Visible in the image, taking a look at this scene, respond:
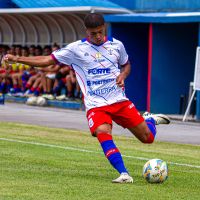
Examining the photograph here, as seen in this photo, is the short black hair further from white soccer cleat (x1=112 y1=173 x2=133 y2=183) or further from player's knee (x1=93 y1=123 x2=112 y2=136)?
white soccer cleat (x1=112 y1=173 x2=133 y2=183)

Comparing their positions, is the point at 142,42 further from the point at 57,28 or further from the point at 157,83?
the point at 57,28

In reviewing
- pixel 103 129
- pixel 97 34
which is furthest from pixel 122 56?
pixel 103 129

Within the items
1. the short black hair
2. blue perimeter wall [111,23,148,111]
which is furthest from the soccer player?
blue perimeter wall [111,23,148,111]

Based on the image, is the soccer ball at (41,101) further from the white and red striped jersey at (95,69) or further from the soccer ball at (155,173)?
the soccer ball at (155,173)

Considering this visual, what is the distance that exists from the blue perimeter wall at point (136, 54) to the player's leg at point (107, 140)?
1557 cm

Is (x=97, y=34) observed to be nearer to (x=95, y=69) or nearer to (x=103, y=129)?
(x=95, y=69)

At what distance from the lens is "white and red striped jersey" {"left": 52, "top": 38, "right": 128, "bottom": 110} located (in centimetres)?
1130

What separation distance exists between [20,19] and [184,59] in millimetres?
8301

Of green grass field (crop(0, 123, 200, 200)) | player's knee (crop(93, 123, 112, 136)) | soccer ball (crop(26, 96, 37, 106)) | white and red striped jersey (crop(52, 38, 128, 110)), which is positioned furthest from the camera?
soccer ball (crop(26, 96, 37, 106))

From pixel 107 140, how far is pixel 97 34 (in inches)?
49.9

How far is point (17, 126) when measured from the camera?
65.0 ft

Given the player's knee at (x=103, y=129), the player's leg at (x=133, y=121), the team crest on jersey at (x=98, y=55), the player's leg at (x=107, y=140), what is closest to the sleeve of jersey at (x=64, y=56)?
the team crest on jersey at (x=98, y=55)

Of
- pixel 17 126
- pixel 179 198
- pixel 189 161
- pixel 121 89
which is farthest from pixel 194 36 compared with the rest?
pixel 179 198

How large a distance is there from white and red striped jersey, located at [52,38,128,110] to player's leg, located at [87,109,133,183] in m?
0.17
